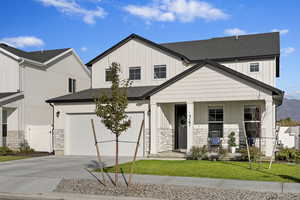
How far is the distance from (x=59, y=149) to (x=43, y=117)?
5.04 m

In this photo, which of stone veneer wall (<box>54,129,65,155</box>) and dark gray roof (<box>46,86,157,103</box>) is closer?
dark gray roof (<box>46,86,157,103</box>)

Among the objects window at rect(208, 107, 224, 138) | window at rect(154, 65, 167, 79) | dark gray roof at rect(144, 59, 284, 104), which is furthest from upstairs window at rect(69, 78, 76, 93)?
window at rect(208, 107, 224, 138)

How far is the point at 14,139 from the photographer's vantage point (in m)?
22.2

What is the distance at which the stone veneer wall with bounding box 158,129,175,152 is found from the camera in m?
18.4

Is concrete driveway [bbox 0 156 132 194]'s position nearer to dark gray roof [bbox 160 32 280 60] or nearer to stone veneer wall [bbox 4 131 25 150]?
stone veneer wall [bbox 4 131 25 150]

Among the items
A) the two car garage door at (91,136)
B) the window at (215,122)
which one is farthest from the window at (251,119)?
the two car garage door at (91,136)

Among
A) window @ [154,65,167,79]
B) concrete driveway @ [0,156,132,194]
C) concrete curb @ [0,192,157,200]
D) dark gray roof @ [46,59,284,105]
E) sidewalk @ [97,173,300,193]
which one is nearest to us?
concrete curb @ [0,192,157,200]

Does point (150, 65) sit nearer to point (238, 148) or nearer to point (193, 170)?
point (238, 148)

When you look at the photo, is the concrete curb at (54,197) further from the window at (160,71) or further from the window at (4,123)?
the window at (4,123)

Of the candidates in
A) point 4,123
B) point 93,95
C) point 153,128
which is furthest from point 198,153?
point 4,123

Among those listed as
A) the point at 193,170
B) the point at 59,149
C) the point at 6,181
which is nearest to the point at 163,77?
the point at 59,149

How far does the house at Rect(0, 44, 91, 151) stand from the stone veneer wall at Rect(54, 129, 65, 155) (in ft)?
6.85

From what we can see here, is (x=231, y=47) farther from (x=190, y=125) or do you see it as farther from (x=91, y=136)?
(x=91, y=136)

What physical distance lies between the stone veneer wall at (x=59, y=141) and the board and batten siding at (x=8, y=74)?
4937mm
